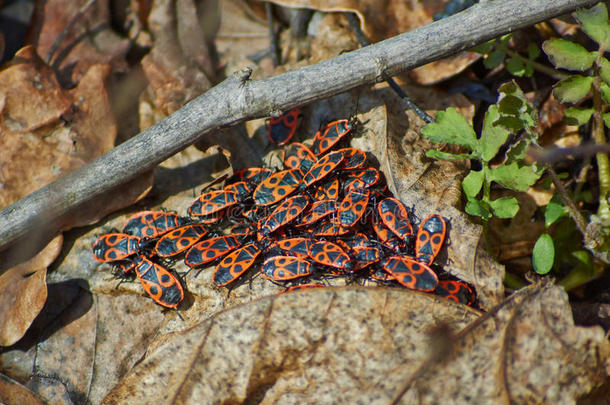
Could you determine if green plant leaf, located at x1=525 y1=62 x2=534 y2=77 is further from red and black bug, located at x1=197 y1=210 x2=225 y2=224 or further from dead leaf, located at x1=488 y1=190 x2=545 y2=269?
red and black bug, located at x1=197 y1=210 x2=225 y2=224

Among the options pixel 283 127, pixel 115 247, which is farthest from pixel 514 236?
pixel 115 247

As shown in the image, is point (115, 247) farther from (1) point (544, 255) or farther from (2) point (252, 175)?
(1) point (544, 255)

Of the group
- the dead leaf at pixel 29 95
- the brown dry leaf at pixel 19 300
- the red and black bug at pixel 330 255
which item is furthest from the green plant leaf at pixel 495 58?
the brown dry leaf at pixel 19 300

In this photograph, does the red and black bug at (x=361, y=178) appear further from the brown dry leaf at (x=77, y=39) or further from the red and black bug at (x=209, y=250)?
the brown dry leaf at (x=77, y=39)

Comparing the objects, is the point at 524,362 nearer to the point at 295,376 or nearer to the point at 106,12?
the point at 295,376

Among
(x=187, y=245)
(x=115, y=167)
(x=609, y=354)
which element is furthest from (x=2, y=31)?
(x=609, y=354)
